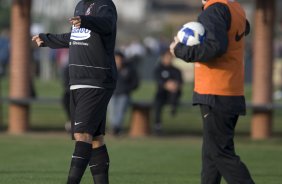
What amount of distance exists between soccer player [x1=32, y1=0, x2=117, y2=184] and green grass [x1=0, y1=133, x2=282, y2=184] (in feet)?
5.90

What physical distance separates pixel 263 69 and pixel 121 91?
316cm

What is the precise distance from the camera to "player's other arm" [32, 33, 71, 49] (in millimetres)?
9805

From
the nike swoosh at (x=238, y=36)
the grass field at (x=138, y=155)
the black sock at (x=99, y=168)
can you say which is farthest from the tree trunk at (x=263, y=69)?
the nike swoosh at (x=238, y=36)

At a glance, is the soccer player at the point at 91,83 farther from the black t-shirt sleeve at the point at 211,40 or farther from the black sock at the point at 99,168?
the black t-shirt sleeve at the point at 211,40

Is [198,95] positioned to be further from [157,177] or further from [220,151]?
[157,177]

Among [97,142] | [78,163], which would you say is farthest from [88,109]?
[78,163]

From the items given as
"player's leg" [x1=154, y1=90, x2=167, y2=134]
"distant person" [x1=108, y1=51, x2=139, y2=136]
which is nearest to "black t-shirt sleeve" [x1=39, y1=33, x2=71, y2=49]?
"distant person" [x1=108, y1=51, x2=139, y2=136]

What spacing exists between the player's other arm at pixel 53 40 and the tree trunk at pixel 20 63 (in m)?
10.0

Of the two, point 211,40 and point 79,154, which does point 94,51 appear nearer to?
point 79,154

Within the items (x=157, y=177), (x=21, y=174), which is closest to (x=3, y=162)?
(x=21, y=174)

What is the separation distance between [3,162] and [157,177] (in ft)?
9.51

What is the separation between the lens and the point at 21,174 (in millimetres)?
12109

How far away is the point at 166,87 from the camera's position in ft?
68.3

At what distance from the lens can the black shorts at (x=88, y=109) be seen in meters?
9.34
